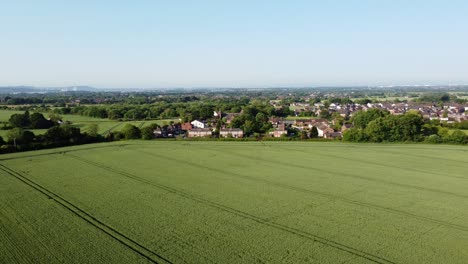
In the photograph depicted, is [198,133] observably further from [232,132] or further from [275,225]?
[275,225]

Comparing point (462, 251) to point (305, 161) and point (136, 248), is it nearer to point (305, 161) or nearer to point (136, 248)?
point (136, 248)

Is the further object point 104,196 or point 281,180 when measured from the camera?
point 281,180

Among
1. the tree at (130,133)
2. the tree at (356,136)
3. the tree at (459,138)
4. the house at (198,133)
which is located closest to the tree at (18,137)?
the tree at (130,133)

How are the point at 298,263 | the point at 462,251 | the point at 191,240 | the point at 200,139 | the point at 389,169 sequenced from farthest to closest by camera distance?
the point at 200,139 < the point at 389,169 < the point at 191,240 < the point at 462,251 < the point at 298,263

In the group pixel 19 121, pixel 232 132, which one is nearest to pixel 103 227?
pixel 232 132

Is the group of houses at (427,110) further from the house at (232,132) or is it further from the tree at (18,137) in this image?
the tree at (18,137)

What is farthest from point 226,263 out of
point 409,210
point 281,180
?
point 281,180
